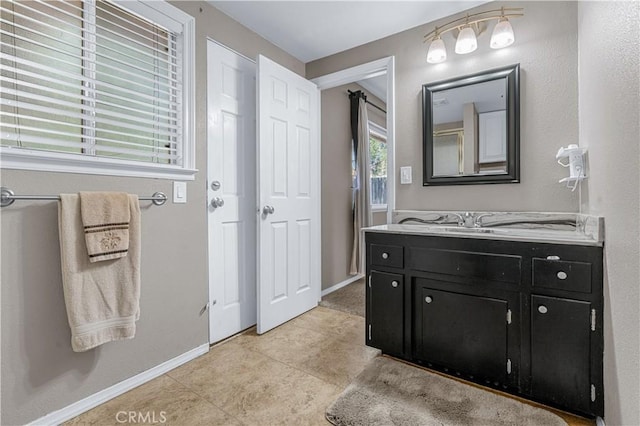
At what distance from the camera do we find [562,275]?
140cm

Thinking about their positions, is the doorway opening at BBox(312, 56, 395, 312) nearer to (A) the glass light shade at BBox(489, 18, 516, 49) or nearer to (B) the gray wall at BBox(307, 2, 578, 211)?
(B) the gray wall at BBox(307, 2, 578, 211)

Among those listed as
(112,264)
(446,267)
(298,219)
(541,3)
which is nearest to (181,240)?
(112,264)

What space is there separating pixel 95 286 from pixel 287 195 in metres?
1.45

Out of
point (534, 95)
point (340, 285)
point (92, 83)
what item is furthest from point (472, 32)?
point (340, 285)

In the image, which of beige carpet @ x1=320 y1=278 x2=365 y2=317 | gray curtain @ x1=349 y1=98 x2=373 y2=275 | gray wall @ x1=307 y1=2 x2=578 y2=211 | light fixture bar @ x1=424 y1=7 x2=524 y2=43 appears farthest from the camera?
gray curtain @ x1=349 y1=98 x2=373 y2=275

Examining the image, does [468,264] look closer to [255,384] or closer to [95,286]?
[255,384]

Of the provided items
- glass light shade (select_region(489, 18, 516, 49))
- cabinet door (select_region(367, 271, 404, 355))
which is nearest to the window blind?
cabinet door (select_region(367, 271, 404, 355))

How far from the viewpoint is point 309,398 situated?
5.10 feet

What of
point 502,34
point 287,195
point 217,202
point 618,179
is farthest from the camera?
point 287,195

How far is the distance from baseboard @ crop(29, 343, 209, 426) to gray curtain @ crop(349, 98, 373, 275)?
84.2 inches

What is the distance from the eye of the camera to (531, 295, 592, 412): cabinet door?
1.35 meters

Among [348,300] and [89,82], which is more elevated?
[89,82]

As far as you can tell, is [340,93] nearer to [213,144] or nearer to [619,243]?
[213,144]

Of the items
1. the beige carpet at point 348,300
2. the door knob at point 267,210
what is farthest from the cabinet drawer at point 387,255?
the beige carpet at point 348,300
